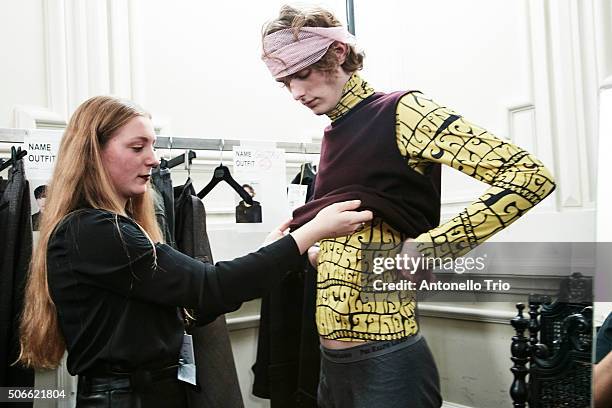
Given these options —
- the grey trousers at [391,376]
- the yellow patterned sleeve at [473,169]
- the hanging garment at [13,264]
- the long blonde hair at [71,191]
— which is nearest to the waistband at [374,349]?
the grey trousers at [391,376]

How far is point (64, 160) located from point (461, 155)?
68cm

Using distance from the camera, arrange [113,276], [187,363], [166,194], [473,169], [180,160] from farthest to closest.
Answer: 1. [180,160]
2. [166,194]
3. [187,363]
4. [113,276]
5. [473,169]

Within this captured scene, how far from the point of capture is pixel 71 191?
100 centimetres

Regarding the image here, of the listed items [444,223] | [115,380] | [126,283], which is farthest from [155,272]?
[444,223]

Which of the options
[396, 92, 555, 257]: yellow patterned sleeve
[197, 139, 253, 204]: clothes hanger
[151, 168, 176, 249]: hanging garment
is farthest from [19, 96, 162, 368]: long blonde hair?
[396, 92, 555, 257]: yellow patterned sleeve

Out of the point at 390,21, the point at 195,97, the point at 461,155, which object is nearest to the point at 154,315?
the point at 461,155

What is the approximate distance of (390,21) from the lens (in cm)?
110

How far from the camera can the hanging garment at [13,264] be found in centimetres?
114

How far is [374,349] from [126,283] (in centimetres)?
42

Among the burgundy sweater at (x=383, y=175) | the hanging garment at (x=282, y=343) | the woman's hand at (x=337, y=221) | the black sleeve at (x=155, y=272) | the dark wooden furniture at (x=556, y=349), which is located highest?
the burgundy sweater at (x=383, y=175)

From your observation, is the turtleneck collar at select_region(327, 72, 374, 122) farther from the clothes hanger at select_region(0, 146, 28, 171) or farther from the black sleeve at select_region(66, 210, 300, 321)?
the clothes hanger at select_region(0, 146, 28, 171)

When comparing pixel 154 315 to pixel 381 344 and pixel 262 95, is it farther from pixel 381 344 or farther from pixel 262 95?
pixel 262 95

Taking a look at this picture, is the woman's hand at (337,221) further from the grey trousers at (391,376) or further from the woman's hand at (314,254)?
the grey trousers at (391,376)

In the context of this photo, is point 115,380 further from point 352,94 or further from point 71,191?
point 352,94
